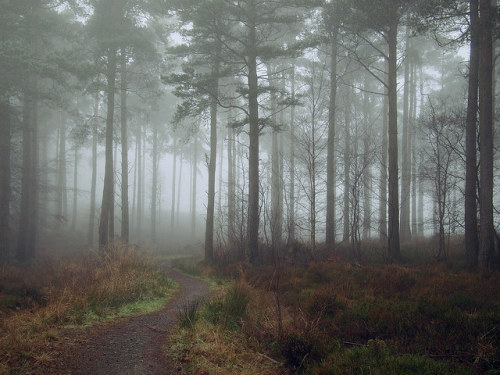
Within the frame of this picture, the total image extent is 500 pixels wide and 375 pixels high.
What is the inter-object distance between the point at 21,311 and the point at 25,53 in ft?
35.8

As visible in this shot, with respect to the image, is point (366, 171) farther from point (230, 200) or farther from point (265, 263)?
point (265, 263)

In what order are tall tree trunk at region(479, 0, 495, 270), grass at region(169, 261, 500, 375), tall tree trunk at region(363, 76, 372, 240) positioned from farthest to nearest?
1. tall tree trunk at region(363, 76, 372, 240)
2. tall tree trunk at region(479, 0, 495, 270)
3. grass at region(169, 261, 500, 375)

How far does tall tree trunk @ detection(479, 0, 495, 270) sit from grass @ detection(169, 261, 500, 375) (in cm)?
121

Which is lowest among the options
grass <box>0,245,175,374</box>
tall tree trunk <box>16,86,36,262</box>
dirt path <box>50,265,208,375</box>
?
dirt path <box>50,265,208,375</box>

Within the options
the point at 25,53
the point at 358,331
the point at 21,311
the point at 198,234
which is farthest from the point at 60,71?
the point at 198,234

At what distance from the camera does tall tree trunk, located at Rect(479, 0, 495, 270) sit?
27.8 ft

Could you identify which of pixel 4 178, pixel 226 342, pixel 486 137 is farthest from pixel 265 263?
pixel 4 178

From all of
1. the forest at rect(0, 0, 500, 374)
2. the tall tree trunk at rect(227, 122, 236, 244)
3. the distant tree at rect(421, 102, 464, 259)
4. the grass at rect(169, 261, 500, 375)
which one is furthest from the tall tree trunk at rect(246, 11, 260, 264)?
the distant tree at rect(421, 102, 464, 259)

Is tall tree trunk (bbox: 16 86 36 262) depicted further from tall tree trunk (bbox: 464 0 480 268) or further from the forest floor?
tall tree trunk (bbox: 464 0 480 268)

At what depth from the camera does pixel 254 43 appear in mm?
12148

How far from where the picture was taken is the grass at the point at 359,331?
397 centimetres

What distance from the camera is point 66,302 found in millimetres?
6215

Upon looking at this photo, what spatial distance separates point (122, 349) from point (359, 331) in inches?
148

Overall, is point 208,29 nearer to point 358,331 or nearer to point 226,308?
point 226,308
